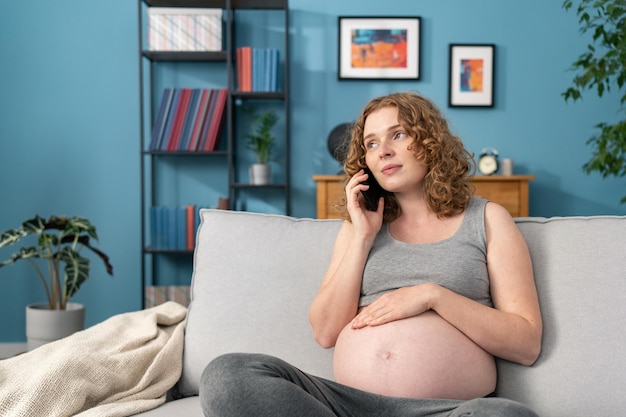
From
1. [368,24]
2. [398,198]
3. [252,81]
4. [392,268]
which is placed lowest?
[392,268]

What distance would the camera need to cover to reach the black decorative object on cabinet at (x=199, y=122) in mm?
3896

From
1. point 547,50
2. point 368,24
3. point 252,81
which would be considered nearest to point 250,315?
point 252,81

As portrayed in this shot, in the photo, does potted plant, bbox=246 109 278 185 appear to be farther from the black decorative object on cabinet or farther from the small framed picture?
the small framed picture

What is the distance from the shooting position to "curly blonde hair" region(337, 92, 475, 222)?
1.69 metres

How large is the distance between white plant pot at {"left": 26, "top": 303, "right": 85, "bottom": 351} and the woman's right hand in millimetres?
2094

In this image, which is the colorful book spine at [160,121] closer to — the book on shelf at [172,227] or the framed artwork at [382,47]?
the book on shelf at [172,227]

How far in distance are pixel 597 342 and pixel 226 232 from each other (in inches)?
35.2

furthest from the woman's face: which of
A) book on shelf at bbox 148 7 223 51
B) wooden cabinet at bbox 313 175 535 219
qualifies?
book on shelf at bbox 148 7 223 51

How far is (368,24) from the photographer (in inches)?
160

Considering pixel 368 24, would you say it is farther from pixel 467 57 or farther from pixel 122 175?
pixel 122 175

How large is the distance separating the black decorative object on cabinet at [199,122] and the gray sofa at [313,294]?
2135 mm

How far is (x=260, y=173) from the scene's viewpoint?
3.95 meters

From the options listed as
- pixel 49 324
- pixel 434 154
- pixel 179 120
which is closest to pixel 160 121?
pixel 179 120

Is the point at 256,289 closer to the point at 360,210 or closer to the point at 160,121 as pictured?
the point at 360,210
